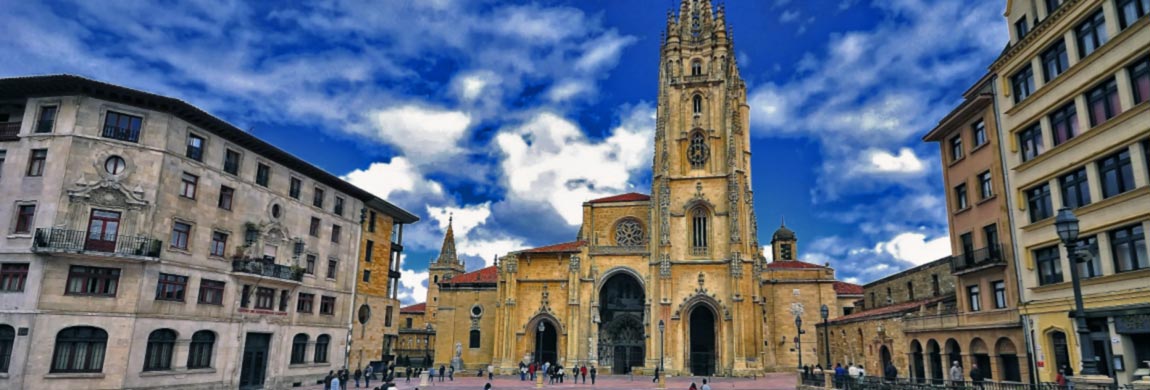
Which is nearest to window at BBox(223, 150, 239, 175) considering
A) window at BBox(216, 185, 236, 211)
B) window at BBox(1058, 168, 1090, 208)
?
window at BBox(216, 185, 236, 211)

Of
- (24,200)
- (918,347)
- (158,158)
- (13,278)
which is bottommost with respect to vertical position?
(918,347)

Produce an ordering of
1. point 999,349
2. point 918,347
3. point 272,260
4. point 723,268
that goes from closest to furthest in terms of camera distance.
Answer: point 999,349
point 918,347
point 272,260
point 723,268

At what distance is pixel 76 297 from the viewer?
24.4 meters

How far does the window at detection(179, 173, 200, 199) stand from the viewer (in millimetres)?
28250

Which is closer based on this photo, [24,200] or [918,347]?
[24,200]

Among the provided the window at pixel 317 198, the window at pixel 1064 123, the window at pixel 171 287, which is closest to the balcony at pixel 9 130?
the window at pixel 171 287

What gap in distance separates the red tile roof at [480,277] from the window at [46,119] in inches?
1275

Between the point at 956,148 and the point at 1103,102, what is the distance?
8783 mm

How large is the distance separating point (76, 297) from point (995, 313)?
3546 cm

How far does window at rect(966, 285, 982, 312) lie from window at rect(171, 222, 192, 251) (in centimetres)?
3407

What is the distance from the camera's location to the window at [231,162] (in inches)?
1215

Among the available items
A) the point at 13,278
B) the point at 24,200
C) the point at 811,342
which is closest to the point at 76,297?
the point at 13,278

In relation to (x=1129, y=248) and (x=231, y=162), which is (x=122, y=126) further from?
(x=1129, y=248)

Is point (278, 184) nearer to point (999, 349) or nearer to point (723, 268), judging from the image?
point (723, 268)
